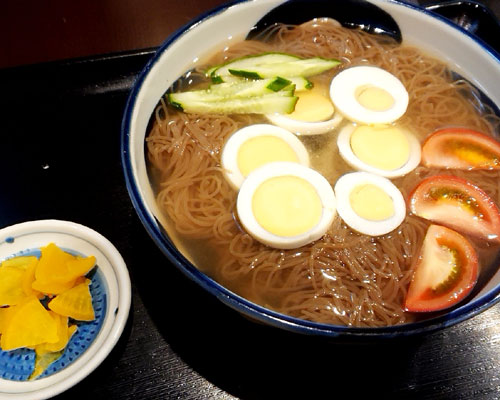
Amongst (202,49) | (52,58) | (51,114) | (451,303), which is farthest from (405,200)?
(52,58)

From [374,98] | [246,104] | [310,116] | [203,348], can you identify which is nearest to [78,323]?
[203,348]

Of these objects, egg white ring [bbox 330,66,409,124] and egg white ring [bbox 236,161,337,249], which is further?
egg white ring [bbox 330,66,409,124]

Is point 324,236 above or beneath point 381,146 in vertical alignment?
beneath

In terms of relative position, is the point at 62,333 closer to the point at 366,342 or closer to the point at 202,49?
the point at 366,342

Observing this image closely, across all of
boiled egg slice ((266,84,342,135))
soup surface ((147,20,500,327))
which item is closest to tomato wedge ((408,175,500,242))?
soup surface ((147,20,500,327))

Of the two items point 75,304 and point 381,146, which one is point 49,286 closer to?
point 75,304

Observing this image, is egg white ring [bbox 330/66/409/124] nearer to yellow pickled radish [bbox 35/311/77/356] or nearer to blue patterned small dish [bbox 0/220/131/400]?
blue patterned small dish [bbox 0/220/131/400]
